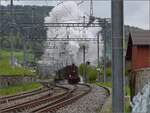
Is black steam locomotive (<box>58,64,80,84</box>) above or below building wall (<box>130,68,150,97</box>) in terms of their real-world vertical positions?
below

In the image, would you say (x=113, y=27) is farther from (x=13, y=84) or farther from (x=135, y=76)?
(x=13, y=84)

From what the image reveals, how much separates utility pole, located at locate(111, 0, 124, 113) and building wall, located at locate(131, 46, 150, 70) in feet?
32.7

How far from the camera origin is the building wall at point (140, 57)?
22328mm

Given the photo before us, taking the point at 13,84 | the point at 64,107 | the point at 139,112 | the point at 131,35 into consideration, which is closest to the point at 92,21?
the point at 13,84

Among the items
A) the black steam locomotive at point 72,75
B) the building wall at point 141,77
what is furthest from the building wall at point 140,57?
the black steam locomotive at point 72,75

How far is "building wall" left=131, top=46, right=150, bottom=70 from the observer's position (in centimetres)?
2233

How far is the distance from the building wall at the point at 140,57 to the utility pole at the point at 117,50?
998 cm

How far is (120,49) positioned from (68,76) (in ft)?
196

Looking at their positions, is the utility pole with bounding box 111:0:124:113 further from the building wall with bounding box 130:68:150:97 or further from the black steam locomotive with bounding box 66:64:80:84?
the black steam locomotive with bounding box 66:64:80:84

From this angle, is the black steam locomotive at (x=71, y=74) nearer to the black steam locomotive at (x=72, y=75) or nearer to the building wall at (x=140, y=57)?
the black steam locomotive at (x=72, y=75)

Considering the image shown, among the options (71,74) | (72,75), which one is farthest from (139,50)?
(72,75)

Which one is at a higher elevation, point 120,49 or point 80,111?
point 120,49

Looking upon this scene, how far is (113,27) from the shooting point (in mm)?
12094

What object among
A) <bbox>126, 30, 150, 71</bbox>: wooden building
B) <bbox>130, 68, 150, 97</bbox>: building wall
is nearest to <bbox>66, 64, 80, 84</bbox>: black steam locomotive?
<bbox>126, 30, 150, 71</bbox>: wooden building
